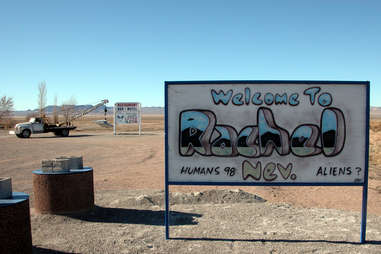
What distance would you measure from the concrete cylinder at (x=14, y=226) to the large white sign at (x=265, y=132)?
75.5 inches

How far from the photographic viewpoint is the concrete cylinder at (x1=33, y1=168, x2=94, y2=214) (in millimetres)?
5105

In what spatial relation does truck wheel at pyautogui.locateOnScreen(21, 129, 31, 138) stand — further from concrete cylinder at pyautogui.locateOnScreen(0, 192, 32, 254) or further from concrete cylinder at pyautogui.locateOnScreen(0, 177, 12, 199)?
concrete cylinder at pyautogui.locateOnScreen(0, 192, 32, 254)

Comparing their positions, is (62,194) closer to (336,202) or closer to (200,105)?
(200,105)

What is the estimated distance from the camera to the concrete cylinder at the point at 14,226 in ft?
10.9

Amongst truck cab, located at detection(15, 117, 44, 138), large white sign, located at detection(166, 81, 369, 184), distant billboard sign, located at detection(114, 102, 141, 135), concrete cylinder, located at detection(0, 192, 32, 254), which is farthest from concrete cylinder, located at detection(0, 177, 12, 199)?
distant billboard sign, located at detection(114, 102, 141, 135)

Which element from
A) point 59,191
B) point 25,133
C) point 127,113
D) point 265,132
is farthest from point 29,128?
point 265,132

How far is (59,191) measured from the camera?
5.12 meters

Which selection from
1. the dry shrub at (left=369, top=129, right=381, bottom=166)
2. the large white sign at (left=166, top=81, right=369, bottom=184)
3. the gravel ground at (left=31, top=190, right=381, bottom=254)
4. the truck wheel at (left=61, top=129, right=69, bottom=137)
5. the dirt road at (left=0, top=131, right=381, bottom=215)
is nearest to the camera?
the gravel ground at (left=31, top=190, right=381, bottom=254)

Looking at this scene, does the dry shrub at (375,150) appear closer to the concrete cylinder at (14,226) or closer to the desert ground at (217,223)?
the desert ground at (217,223)

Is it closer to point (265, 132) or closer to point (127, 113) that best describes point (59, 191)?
point (265, 132)

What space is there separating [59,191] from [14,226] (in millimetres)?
1725

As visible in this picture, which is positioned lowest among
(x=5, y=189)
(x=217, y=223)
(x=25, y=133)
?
(x=217, y=223)

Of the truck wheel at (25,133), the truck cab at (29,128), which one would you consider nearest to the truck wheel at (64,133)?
the truck cab at (29,128)

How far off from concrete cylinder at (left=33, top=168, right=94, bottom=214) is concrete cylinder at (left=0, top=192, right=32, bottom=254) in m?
1.47
